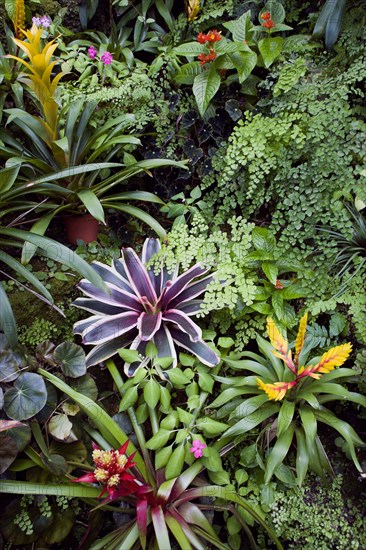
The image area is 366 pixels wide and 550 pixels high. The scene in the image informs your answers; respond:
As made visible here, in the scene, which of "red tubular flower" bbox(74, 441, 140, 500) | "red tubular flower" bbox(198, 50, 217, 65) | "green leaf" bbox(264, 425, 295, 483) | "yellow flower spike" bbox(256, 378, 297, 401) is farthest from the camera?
"red tubular flower" bbox(198, 50, 217, 65)

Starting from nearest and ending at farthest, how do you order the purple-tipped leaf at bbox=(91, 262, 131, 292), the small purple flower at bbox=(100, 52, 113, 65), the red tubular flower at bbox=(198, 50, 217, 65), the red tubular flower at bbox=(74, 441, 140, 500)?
the red tubular flower at bbox=(74, 441, 140, 500)
the purple-tipped leaf at bbox=(91, 262, 131, 292)
the red tubular flower at bbox=(198, 50, 217, 65)
the small purple flower at bbox=(100, 52, 113, 65)

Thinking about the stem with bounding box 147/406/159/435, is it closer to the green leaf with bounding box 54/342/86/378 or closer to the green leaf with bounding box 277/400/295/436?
the green leaf with bounding box 54/342/86/378

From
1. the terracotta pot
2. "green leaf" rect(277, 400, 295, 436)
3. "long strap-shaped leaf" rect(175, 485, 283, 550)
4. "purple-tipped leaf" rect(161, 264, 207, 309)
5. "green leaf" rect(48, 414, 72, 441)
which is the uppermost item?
the terracotta pot

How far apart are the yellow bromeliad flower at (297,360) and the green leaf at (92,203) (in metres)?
1.00

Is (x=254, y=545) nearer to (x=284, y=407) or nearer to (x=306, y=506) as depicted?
(x=306, y=506)

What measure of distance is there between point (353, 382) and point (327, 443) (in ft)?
1.14

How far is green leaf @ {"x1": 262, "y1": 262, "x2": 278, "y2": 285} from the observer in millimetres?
2150

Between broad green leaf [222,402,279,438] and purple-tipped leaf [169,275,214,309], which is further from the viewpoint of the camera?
purple-tipped leaf [169,275,214,309]

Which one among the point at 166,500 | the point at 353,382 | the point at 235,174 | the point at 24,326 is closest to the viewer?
the point at 166,500

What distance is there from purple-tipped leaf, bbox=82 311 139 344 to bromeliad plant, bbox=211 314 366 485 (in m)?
0.52

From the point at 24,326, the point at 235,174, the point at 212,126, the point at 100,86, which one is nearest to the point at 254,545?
the point at 24,326

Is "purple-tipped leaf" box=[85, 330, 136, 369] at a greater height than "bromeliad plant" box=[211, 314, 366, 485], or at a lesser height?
greater

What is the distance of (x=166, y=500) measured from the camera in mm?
1816

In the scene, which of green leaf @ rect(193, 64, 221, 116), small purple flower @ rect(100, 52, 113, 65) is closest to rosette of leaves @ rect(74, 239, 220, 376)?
green leaf @ rect(193, 64, 221, 116)
